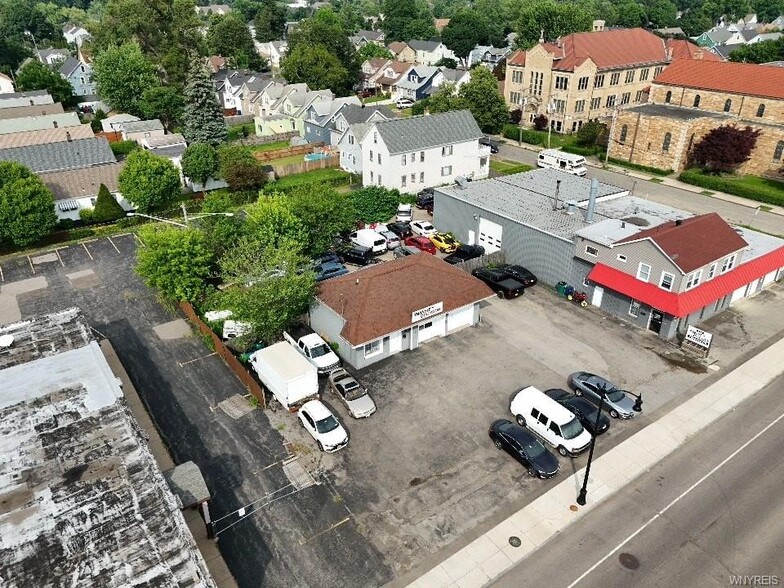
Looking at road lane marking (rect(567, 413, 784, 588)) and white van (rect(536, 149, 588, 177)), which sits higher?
white van (rect(536, 149, 588, 177))

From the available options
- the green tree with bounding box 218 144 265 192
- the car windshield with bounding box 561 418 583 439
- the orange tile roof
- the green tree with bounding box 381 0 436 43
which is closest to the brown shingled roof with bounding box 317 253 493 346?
the car windshield with bounding box 561 418 583 439

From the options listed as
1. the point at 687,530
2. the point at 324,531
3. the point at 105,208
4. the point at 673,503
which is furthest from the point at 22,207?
the point at 687,530

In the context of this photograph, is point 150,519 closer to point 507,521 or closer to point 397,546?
point 397,546

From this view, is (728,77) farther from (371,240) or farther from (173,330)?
(173,330)

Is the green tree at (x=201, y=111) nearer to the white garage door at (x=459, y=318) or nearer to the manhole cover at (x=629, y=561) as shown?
the white garage door at (x=459, y=318)

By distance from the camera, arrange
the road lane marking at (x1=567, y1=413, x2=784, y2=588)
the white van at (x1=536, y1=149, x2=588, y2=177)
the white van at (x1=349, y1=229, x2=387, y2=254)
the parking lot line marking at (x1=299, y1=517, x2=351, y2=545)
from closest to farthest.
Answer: the road lane marking at (x1=567, y1=413, x2=784, y2=588), the parking lot line marking at (x1=299, y1=517, x2=351, y2=545), the white van at (x1=349, y1=229, x2=387, y2=254), the white van at (x1=536, y1=149, x2=588, y2=177)

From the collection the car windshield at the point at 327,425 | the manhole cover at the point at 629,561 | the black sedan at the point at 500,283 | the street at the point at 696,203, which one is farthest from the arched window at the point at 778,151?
the car windshield at the point at 327,425

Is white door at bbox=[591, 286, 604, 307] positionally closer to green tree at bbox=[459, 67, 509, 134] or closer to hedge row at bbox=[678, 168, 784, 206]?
hedge row at bbox=[678, 168, 784, 206]
